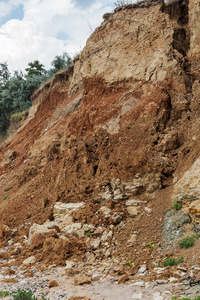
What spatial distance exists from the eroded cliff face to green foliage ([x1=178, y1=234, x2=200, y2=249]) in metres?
0.80

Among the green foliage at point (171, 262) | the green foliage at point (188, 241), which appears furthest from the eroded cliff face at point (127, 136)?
the green foliage at point (188, 241)

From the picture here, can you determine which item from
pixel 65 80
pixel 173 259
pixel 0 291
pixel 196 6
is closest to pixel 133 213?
pixel 173 259

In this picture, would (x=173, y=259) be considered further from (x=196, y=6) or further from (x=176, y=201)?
(x=196, y=6)

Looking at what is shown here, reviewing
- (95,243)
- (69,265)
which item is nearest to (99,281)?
(69,265)

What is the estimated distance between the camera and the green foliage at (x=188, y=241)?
219 inches

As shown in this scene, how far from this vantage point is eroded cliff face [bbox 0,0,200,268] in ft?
24.8

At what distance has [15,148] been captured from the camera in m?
17.5

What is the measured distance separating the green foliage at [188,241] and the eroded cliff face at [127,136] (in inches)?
31.7

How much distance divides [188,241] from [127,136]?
13.0 feet

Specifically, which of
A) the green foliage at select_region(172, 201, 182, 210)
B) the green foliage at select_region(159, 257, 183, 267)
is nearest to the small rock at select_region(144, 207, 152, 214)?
the green foliage at select_region(172, 201, 182, 210)

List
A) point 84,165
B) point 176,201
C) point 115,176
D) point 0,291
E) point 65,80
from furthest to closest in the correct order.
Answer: point 65,80 → point 84,165 → point 115,176 → point 176,201 → point 0,291

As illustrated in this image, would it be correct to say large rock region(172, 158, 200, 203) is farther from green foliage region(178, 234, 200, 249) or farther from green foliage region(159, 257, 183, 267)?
green foliage region(159, 257, 183, 267)

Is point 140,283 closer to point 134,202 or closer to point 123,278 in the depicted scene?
point 123,278

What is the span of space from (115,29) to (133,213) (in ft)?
25.7
